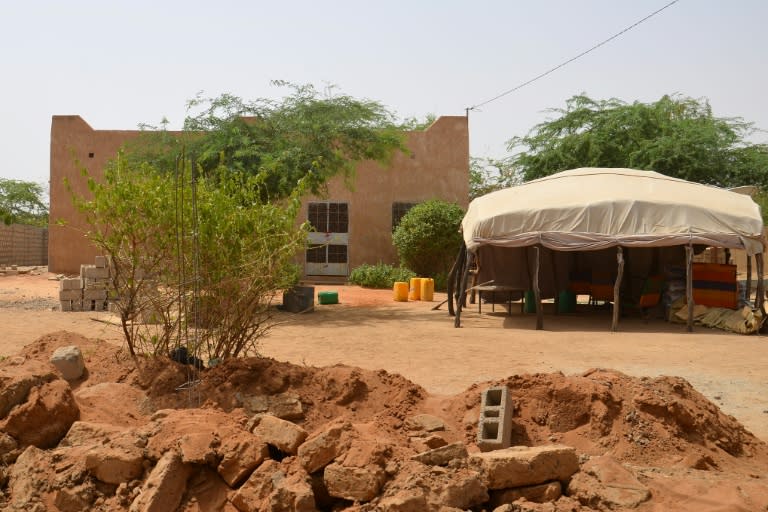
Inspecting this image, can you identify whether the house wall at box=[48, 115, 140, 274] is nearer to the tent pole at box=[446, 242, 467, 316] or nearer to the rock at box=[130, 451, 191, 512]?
the tent pole at box=[446, 242, 467, 316]

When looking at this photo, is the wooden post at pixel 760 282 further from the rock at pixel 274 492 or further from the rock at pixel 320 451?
the rock at pixel 274 492

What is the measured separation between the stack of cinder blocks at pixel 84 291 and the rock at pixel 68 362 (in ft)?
26.3

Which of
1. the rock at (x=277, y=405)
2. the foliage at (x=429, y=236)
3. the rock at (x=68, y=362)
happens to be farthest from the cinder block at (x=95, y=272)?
the rock at (x=277, y=405)

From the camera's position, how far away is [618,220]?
12.5 meters

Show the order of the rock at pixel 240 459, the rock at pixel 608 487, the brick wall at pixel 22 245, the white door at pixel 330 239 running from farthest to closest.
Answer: the brick wall at pixel 22 245, the white door at pixel 330 239, the rock at pixel 240 459, the rock at pixel 608 487

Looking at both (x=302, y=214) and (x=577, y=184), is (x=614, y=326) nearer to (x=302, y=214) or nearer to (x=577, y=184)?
(x=577, y=184)

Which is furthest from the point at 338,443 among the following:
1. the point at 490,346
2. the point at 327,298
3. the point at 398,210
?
the point at 398,210

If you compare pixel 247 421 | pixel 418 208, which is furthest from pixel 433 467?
pixel 418 208

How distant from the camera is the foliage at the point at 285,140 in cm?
1420

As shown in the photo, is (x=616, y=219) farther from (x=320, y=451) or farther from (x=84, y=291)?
(x=320, y=451)

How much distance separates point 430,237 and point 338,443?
16082mm

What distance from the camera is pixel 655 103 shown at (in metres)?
23.1

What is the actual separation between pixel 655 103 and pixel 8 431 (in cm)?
2194

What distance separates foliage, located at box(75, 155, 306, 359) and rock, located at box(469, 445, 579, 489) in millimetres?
3048
